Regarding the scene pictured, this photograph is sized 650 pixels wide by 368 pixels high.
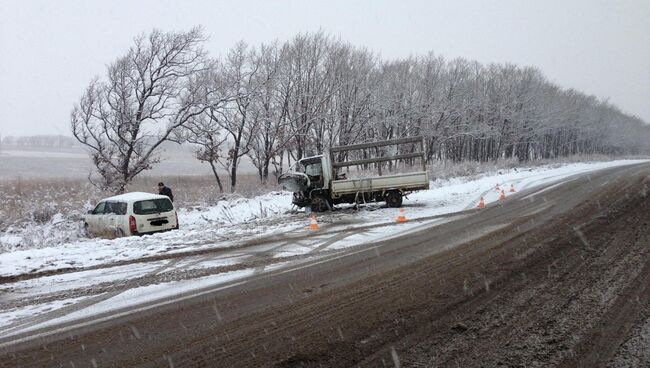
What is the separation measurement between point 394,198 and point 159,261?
1051cm

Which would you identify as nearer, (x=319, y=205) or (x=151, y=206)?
(x=151, y=206)

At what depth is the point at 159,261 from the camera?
932 centimetres

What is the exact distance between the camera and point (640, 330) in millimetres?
4340

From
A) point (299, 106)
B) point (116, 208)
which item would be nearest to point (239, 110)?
point (299, 106)

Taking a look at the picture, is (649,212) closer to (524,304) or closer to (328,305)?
(524,304)

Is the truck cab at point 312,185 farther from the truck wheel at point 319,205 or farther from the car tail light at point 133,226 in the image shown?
the car tail light at point 133,226

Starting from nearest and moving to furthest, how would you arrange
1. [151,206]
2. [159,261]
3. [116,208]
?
[159,261]
[151,206]
[116,208]

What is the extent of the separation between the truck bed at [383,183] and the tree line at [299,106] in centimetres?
1309

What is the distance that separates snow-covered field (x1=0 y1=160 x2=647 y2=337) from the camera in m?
6.50

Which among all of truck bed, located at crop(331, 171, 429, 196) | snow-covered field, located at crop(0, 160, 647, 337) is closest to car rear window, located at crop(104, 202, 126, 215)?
snow-covered field, located at crop(0, 160, 647, 337)

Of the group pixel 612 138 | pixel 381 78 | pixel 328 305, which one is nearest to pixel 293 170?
pixel 328 305

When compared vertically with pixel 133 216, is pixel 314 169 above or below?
above

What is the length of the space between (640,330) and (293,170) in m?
15.1

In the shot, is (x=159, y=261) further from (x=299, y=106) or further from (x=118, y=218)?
(x=299, y=106)
